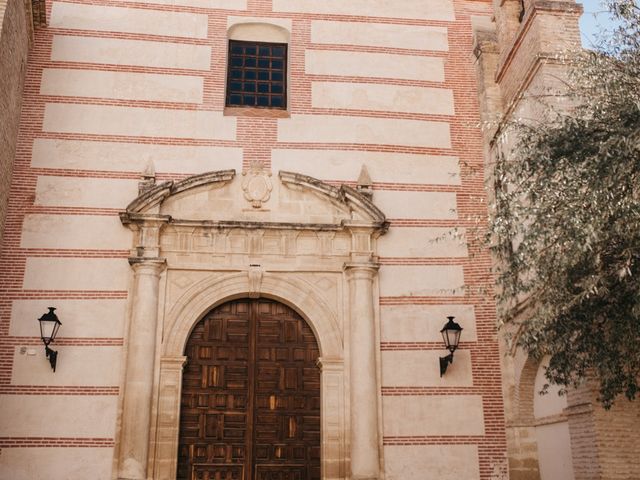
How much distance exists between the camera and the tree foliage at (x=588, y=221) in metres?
6.58

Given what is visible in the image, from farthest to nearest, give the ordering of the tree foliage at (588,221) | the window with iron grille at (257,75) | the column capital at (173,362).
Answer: the window with iron grille at (257,75), the column capital at (173,362), the tree foliage at (588,221)

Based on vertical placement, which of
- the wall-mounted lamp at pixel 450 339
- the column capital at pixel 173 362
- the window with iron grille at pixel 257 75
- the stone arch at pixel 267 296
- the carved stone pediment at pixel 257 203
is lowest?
the column capital at pixel 173 362

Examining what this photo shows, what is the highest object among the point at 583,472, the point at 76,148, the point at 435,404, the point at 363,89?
the point at 363,89

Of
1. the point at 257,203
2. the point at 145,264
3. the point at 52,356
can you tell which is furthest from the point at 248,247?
the point at 52,356

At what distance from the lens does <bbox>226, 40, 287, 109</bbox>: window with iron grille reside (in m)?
12.2

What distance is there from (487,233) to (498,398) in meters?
4.05

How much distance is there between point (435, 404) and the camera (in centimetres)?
1068

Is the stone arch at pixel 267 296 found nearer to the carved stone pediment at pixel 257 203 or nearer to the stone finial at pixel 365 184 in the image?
the carved stone pediment at pixel 257 203

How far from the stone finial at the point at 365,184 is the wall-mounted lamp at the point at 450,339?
235 centimetres

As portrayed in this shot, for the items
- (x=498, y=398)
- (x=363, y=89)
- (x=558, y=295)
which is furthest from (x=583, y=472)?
(x=363, y=89)

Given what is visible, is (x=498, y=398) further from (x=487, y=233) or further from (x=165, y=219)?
(x=165, y=219)

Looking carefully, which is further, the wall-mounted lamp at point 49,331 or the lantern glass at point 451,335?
the lantern glass at point 451,335

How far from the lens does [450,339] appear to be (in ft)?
35.3

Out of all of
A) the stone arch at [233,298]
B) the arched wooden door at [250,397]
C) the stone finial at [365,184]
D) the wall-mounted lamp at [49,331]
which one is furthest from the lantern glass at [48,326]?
the stone finial at [365,184]
